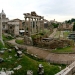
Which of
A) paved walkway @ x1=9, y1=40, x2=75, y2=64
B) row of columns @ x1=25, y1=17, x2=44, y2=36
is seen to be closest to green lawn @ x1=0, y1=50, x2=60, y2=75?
paved walkway @ x1=9, y1=40, x2=75, y2=64

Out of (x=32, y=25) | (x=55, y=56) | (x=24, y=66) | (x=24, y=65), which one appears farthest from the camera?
(x=32, y=25)

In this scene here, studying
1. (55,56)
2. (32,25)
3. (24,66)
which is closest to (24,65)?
(24,66)

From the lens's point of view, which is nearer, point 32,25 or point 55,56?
point 55,56

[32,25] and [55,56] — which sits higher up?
[32,25]

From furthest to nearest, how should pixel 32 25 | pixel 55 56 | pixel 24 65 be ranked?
pixel 32 25, pixel 55 56, pixel 24 65

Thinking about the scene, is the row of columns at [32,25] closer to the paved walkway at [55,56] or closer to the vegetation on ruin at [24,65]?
the paved walkway at [55,56]

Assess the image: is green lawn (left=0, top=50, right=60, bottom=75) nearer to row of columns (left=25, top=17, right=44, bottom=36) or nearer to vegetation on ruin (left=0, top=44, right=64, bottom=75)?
vegetation on ruin (left=0, top=44, right=64, bottom=75)

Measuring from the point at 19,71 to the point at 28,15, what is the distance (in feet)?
78.3

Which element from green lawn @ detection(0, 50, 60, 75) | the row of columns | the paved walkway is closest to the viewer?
green lawn @ detection(0, 50, 60, 75)

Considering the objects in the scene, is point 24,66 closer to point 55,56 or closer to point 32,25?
point 55,56

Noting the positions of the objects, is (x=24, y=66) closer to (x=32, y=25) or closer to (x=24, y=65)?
(x=24, y=65)

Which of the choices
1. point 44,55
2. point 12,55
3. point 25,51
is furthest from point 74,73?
point 25,51

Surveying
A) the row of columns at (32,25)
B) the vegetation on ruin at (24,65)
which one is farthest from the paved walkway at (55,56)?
Answer: the row of columns at (32,25)

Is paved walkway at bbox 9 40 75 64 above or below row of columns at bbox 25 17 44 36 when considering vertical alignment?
below
